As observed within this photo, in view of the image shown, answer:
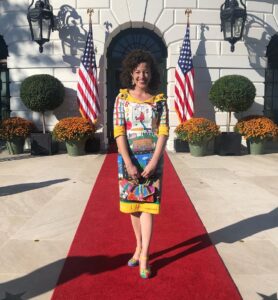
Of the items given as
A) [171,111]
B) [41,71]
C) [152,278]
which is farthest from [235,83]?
[152,278]

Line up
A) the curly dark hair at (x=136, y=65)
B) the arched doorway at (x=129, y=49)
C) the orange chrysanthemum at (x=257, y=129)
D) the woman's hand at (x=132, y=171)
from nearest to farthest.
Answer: the woman's hand at (x=132, y=171) → the curly dark hair at (x=136, y=65) → the orange chrysanthemum at (x=257, y=129) → the arched doorway at (x=129, y=49)

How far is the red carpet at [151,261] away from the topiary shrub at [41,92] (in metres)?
5.78

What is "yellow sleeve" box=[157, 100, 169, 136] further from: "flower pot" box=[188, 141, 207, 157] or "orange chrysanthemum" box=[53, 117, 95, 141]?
"flower pot" box=[188, 141, 207, 157]

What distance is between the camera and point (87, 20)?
426 inches

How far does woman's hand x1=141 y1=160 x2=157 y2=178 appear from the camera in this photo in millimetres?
3020

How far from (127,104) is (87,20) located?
337 inches

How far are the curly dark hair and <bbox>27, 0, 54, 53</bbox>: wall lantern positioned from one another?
781cm

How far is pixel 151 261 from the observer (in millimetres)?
3455

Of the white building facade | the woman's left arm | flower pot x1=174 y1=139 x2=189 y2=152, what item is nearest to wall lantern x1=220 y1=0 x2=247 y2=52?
the white building facade

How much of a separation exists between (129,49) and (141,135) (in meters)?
9.29

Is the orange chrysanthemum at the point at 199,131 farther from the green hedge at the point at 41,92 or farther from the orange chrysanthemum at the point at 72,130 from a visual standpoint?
the green hedge at the point at 41,92

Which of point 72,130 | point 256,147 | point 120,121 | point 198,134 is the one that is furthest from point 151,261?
point 256,147

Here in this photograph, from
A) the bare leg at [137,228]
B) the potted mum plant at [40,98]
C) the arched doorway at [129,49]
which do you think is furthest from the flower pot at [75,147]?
the bare leg at [137,228]

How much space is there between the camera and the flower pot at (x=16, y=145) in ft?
33.4
